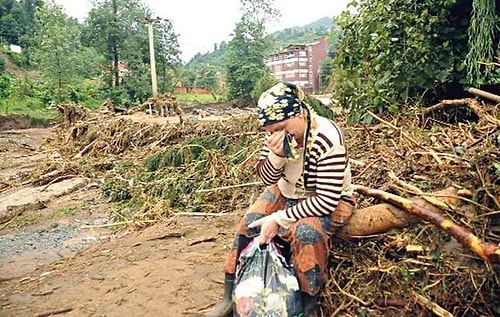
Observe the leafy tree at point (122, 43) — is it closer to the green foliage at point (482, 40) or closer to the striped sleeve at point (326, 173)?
the green foliage at point (482, 40)

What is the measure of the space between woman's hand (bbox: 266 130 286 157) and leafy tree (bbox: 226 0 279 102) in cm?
2917

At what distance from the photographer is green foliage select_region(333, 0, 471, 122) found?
4867 millimetres

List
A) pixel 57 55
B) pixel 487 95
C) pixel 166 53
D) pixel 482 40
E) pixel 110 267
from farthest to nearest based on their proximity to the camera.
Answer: pixel 166 53, pixel 57 55, pixel 482 40, pixel 110 267, pixel 487 95

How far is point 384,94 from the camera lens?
5246 millimetres

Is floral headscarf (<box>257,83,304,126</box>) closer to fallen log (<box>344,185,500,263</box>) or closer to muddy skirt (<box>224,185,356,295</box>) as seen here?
muddy skirt (<box>224,185,356,295</box>)

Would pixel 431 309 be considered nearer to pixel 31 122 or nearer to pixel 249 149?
pixel 249 149

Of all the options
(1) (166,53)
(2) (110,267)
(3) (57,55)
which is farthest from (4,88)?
(2) (110,267)

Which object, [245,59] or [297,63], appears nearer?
[245,59]

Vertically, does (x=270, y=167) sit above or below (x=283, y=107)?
below

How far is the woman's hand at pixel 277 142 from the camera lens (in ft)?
7.78

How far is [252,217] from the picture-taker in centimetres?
256

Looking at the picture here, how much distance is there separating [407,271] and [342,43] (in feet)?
12.7

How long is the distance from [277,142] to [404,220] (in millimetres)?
745

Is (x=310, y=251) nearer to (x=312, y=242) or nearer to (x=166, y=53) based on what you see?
(x=312, y=242)
